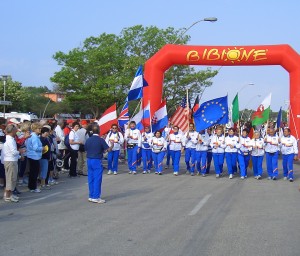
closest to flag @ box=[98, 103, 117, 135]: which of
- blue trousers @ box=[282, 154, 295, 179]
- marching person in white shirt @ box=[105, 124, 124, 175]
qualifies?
marching person in white shirt @ box=[105, 124, 124, 175]

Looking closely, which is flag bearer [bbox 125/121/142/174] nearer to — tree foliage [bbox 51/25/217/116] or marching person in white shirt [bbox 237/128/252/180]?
marching person in white shirt [bbox 237/128/252/180]

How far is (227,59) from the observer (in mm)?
20688

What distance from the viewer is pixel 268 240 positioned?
6.96m

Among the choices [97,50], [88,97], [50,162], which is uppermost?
[97,50]

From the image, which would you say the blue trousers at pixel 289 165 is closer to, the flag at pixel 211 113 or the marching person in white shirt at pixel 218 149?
the marching person in white shirt at pixel 218 149

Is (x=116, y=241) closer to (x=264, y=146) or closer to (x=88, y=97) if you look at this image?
(x=264, y=146)

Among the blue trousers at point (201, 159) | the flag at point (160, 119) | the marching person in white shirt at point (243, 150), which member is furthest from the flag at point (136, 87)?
the marching person in white shirt at point (243, 150)

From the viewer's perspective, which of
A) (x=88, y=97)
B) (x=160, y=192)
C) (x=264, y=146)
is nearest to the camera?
(x=160, y=192)

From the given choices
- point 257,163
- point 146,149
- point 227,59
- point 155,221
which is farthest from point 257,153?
point 155,221

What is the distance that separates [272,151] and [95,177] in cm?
717

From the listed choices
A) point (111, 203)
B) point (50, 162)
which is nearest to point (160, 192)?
point (111, 203)

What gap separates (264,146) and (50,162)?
7023 mm

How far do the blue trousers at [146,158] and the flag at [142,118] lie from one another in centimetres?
95

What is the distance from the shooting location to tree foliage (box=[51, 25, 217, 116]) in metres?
37.7
